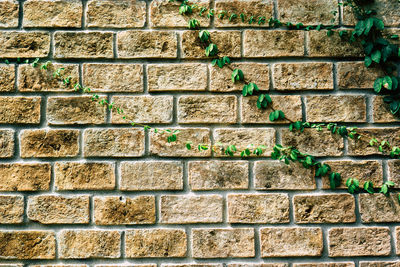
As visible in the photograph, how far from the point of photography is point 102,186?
3.37 feet

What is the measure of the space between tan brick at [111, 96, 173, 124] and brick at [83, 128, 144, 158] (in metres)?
0.04

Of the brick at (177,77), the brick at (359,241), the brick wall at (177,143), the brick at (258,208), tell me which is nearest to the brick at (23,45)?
the brick wall at (177,143)

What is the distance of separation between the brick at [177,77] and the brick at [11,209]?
577 millimetres

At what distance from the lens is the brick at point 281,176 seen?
40.9 inches

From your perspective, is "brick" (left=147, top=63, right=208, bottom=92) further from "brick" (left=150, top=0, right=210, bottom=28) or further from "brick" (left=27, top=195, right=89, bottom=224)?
"brick" (left=27, top=195, right=89, bottom=224)

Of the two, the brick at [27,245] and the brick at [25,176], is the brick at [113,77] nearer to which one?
the brick at [25,176]

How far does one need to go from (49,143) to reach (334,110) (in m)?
0.98

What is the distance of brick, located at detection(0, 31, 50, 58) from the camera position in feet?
3.50

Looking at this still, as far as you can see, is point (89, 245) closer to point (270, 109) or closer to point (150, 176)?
point (150, 176)

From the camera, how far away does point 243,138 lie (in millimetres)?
1047

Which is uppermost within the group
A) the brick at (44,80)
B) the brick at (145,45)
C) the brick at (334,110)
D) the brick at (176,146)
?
the brick at (145,45)

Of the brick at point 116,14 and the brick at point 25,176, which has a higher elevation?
the brick at point 116,14

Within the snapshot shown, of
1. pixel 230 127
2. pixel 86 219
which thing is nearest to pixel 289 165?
pixel 230 127

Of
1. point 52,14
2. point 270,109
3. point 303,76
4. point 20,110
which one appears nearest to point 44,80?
point 20,110
